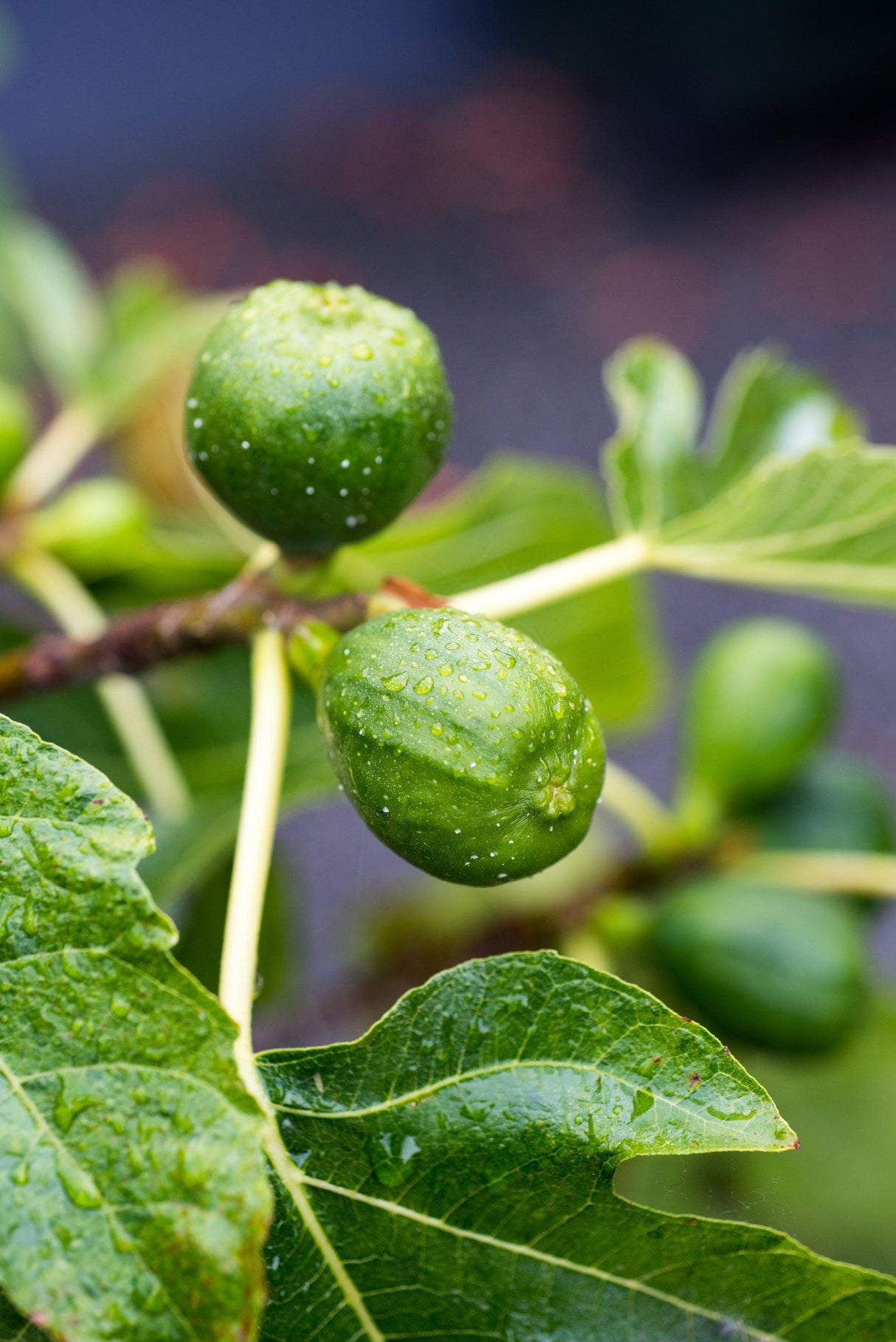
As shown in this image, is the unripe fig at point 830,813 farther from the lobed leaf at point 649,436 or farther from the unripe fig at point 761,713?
the lobed leaf at point 649,436

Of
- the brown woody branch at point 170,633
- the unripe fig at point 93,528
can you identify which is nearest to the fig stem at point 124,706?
the unripe fig at point 93,528

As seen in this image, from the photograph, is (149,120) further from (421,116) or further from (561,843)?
(561,843)

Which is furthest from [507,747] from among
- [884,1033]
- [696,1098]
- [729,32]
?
[729,32]

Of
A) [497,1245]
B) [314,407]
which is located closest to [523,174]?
[314,407]

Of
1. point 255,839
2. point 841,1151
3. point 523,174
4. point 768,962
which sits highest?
point 523,174

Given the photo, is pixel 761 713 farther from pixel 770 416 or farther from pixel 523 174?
pixel 523 174
